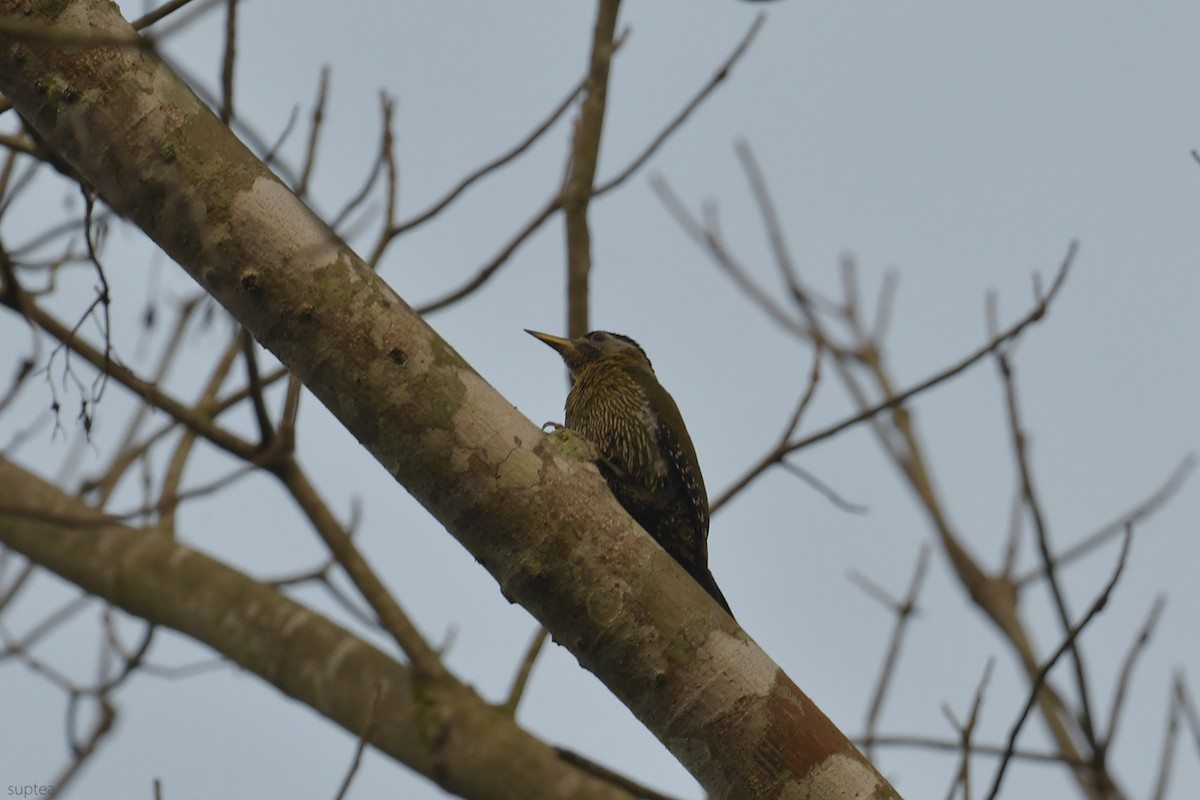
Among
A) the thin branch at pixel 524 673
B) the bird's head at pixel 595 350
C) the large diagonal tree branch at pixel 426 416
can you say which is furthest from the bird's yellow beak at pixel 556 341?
the large diagonal tree branch at pixel 426 416

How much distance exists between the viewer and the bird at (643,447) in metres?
4.29

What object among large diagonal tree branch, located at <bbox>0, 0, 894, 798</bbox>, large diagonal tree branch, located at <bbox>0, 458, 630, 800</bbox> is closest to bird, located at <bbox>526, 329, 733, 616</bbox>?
large diagonal tree branch, located at <bbox>0, 458, 630, 800</bbox>

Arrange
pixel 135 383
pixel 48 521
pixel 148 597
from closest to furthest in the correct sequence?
pixel 48 521
pixel 135 383
pixel 148 597

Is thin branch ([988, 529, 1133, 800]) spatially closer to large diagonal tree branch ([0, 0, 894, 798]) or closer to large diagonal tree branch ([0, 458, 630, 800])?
large diagonal tree branch ([0, 0, 894, 798])

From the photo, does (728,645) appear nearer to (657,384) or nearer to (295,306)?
(295,306)

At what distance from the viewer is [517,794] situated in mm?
4352

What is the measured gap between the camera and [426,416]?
100 inches

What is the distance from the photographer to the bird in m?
4.29

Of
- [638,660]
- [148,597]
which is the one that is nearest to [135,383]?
[148,597]

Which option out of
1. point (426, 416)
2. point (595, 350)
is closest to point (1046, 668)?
point (426, 416)

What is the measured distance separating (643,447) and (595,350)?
0.76 m

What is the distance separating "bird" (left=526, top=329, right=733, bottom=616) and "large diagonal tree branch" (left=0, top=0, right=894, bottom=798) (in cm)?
127

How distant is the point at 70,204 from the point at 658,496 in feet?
8.22

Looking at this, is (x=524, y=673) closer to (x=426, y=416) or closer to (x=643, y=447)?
(x=643, y=447)
